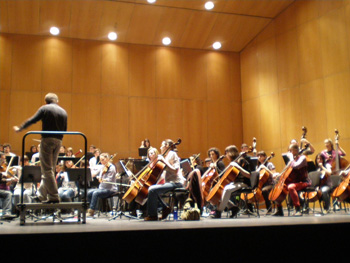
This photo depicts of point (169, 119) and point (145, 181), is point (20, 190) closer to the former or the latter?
point (145, 181)

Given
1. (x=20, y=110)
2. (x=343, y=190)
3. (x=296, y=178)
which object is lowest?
(x=343, y=190)

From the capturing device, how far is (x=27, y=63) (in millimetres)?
11133

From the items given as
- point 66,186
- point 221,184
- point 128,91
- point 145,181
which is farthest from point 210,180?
point 128,91

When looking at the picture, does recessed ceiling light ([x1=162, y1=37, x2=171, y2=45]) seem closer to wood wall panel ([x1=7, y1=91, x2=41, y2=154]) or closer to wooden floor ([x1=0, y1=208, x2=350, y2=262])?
wood wall panel ([x1=7, y1=91, x2=41, y2=154])

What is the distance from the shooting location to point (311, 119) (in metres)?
10.2

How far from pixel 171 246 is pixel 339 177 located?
5.27 m

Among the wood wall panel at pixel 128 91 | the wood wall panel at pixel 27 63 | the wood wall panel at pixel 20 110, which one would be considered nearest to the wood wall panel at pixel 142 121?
the wood wall panel at pixel 128 91

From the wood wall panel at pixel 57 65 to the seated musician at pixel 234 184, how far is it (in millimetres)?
6377

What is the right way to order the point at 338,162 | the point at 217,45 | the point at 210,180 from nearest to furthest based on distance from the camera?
the point at 210,180, the point at 338,162, the point at 217,45

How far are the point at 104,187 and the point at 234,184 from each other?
7.92 feet

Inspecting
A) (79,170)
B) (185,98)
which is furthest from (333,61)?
(79,170)

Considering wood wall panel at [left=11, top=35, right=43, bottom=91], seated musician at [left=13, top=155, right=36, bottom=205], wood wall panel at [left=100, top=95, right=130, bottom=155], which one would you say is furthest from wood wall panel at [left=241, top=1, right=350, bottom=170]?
seated musician at [left=13, top=155, right=36, bottom=205]

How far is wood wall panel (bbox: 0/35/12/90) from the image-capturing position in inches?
430

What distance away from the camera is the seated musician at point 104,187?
7.25 metres
